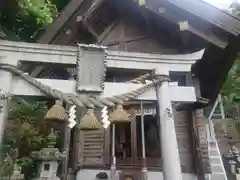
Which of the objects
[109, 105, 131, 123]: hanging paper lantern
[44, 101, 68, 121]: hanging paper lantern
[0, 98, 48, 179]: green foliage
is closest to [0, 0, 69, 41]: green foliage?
[0, 98, 48, 179]: green foliage

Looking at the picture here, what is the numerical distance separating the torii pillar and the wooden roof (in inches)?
58.9

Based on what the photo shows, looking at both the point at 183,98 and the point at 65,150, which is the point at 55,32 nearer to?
the point at 65,150

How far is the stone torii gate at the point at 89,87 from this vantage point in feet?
15.0

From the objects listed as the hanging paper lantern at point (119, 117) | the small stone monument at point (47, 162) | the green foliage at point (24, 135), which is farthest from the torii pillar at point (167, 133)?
the green foliage at point (24, 135)

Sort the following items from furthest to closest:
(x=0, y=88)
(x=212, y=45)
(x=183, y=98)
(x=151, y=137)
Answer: (x=151, y=137) < (x=212, y=45) < (x=183, y=98) < (x=0, y=88)

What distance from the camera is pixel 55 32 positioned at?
6781 mm

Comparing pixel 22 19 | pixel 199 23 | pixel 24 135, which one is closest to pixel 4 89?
pixel 24 135

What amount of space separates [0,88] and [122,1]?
437 centimetres

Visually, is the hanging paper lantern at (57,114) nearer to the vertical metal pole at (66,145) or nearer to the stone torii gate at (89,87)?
the stone torii gate at (89,87)

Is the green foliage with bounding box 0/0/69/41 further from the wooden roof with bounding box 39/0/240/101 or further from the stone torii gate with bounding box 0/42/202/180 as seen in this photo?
the stone torii gate with bounding box 0/42/202/180

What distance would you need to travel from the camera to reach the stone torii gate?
4566 millimetres

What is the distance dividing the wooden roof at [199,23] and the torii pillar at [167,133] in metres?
1.50

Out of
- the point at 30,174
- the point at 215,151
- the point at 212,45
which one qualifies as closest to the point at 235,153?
the point at 215,151

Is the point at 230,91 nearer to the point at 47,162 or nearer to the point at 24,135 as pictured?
the point at 24,135
